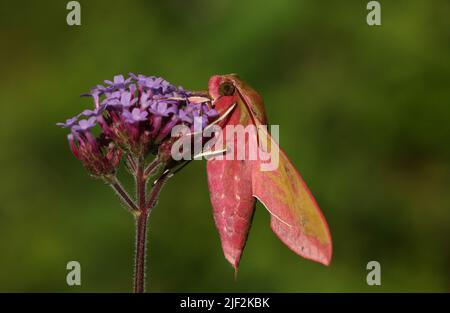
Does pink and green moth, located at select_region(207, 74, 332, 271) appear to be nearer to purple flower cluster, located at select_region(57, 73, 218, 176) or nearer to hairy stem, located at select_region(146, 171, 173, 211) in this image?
purple flower cluster, located at select_region(57, 73, 218, 176)

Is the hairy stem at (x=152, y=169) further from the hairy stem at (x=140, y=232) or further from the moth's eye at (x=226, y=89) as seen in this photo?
the moth's eye at (x=226, y=89)

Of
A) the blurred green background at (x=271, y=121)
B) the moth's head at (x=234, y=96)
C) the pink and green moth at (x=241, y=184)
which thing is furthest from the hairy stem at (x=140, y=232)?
the blurred green background at (x=271, y=121)

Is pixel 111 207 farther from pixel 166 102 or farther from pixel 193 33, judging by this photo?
pixel 166 102

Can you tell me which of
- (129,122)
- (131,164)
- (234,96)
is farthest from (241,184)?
(129,122)

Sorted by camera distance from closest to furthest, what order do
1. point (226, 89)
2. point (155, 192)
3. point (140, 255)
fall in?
1. point (140, 255)
2. point (155, 192)
3. point (226, 89)

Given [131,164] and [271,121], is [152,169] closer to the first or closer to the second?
[131,164]

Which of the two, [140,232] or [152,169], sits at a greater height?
[152,169]
